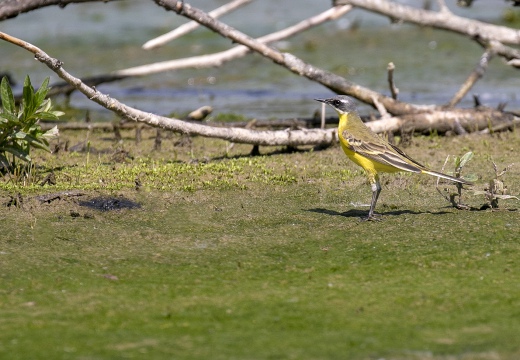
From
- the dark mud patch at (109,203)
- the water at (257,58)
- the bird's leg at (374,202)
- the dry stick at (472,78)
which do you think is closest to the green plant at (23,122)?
the dark mud patch at (109,203)

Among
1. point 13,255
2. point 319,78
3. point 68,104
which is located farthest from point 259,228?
point 68,104

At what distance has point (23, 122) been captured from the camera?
727 centimetres

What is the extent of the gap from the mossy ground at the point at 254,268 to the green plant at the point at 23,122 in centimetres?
33

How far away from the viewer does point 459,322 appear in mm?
4598

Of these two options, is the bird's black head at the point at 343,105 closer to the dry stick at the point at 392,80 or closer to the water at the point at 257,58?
the dry stick at the point at 392,80

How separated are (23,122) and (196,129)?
1817mm

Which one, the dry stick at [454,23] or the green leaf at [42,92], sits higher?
the dry stick at [454,23]

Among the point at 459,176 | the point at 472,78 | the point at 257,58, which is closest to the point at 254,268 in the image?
the point at 459,176

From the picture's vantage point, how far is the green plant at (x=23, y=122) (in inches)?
279

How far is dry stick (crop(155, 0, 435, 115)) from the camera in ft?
30.7

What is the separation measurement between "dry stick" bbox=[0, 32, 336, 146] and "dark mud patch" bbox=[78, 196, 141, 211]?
109 centimetres

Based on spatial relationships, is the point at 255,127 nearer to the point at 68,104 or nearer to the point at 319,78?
the point at 319,78

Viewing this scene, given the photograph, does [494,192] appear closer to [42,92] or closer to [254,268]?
[254,268]

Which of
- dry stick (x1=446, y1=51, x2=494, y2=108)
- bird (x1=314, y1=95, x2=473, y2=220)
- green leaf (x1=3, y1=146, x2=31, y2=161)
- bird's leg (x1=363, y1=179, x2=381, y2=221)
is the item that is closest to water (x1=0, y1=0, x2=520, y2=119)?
dry stick (x1=446, y1=51, x2=494, y2=108)
